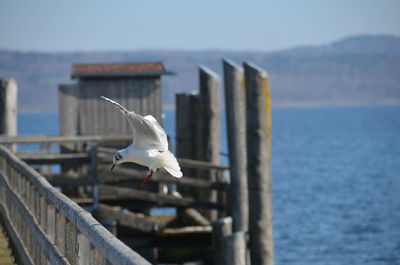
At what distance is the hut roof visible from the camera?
18.2 m

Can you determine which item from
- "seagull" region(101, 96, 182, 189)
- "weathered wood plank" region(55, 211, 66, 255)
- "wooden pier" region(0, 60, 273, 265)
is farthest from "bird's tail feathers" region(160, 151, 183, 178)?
"wooden pier" region(0, 60, 273, 265)

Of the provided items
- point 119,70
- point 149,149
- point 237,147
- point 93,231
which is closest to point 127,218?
point 237,147

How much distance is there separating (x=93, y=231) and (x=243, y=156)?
8.87 meters

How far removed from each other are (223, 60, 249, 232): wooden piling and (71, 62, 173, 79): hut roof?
3734mm

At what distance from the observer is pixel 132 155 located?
852 cm

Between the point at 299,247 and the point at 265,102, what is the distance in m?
17.5

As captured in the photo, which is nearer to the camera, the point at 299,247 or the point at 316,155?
the point at 299,247

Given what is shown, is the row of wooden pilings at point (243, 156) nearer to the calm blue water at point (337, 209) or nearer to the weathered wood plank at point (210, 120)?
the weathered wood plank at point (210, 120)

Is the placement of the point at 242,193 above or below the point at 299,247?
above

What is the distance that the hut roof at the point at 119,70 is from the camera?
18203 millimetres

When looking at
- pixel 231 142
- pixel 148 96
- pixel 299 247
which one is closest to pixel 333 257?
pixel 299 247

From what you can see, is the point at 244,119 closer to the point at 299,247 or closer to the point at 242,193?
the point at 242,193

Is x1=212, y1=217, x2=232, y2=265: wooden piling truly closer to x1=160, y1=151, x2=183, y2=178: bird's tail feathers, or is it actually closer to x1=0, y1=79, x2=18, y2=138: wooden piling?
x1=0, y1=79, x2=18, y2=138: wooden piling

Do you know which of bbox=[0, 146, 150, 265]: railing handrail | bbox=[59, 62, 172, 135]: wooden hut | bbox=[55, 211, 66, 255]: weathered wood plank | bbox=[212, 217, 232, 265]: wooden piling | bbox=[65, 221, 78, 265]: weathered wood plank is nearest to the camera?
bbox=[0, 146, 150, 265]: railing handrail
